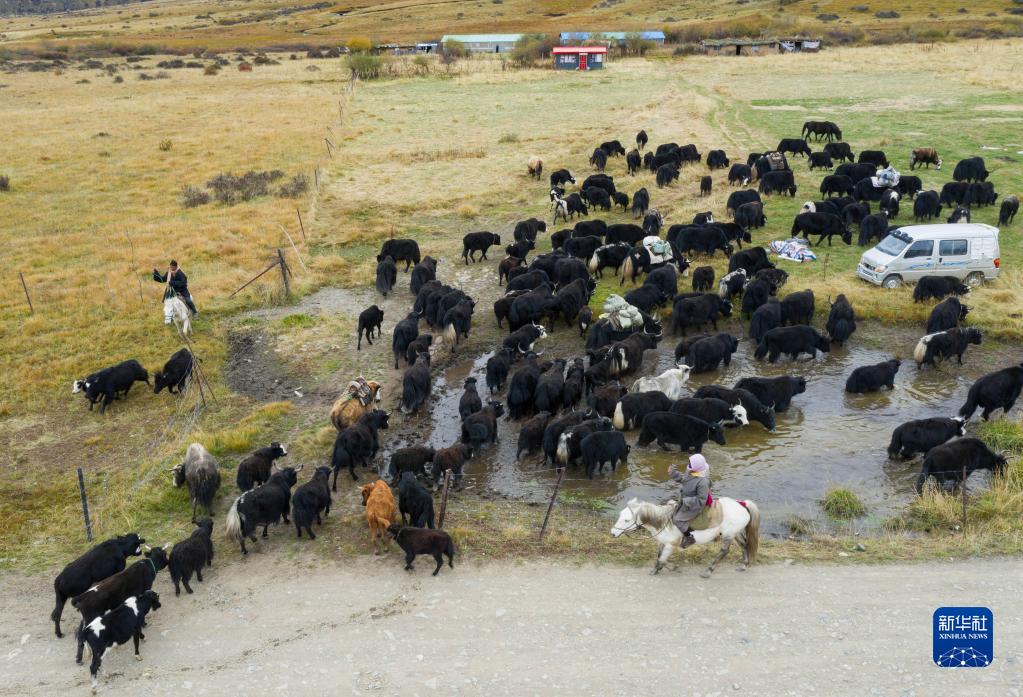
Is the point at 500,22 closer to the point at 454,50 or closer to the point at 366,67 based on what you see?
the point at 454,50

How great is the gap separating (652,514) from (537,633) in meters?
2.05

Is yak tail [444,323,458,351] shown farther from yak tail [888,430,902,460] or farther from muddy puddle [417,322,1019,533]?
yak tail [888,430,902,460]

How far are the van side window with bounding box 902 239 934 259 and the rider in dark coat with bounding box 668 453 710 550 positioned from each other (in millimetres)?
11872

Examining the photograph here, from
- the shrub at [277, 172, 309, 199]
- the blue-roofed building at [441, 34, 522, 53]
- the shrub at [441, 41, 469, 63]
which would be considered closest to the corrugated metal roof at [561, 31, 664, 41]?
the blue-roofed building at [441, 34, 522, 53]

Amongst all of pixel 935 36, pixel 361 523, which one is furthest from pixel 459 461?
pixel 935 36

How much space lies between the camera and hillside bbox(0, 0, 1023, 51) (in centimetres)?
7538

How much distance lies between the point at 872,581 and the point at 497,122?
35.0 meters

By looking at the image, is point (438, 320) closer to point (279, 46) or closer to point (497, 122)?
point (497, 122)

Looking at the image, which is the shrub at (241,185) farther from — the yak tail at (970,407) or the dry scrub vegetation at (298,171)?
the yak tail at (970,407)

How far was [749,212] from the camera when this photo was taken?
2320cm

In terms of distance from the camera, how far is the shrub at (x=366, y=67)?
2351 inches

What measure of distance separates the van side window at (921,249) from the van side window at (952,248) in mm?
227

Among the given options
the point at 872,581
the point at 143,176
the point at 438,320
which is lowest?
the point at 872,581

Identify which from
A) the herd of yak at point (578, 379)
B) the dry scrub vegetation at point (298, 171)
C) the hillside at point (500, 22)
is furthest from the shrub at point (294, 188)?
the hillside at point (500, 22)
